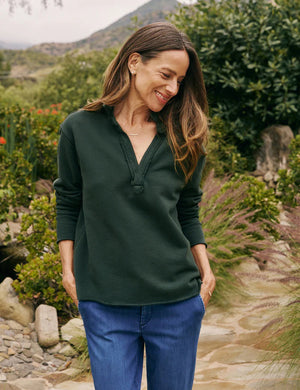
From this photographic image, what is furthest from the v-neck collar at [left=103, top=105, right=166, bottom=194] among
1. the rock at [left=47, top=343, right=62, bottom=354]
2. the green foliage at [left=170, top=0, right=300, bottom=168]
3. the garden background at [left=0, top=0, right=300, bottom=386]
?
the green foliage at [left=170, top=0, right=300, bottom=168]

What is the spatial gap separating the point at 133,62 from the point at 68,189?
543 millimetres

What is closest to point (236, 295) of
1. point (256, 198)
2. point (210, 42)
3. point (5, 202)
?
point (256, 198)

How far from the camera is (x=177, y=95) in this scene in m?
1.90

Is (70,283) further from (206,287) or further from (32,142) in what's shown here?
(32,142)

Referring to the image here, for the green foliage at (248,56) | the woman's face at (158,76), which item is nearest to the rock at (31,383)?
the woman's face at (158,76)

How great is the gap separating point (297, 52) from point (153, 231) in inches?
276

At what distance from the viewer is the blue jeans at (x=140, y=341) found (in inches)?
61.2

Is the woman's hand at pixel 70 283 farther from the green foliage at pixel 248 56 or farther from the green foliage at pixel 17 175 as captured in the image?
the green foliage at pixel 248 56

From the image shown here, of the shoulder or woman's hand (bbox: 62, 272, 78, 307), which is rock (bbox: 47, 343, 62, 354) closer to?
woman's hand (bbox: 62, 272, 78, 307)

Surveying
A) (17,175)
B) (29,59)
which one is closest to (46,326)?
(17,175)

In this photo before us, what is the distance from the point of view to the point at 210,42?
7562mm

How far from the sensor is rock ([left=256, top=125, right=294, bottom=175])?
7.88 m

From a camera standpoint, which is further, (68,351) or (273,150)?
(273,150)

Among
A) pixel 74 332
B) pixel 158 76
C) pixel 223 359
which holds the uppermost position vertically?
pixel 158 76
